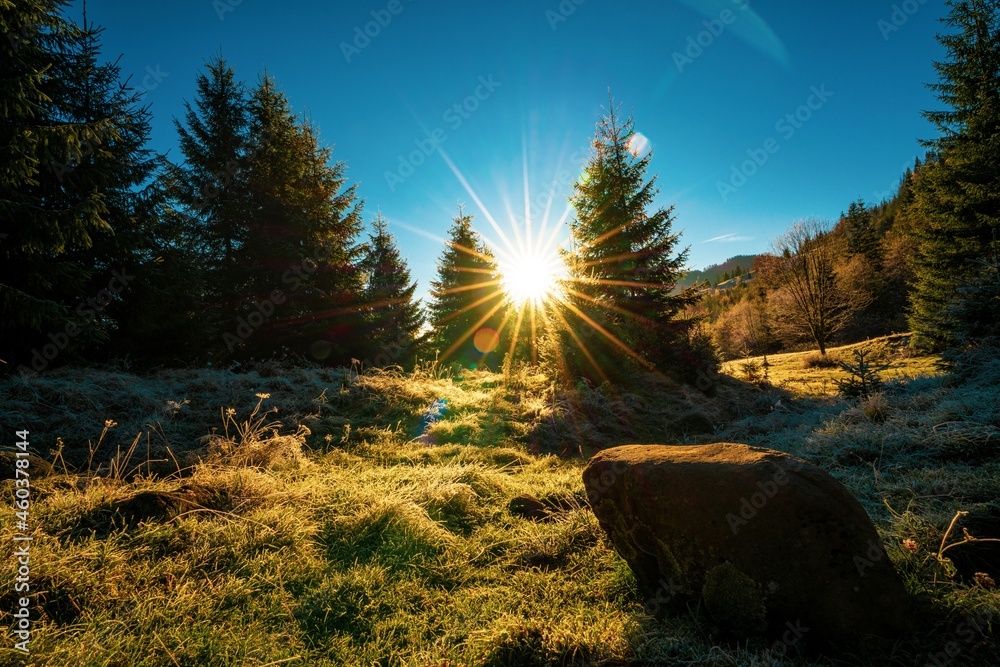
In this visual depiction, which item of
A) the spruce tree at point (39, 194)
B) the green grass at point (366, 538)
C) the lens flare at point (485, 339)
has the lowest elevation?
the green grass at point (366, 538)

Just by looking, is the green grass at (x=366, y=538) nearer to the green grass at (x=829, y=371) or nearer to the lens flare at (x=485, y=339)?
the green grass at (x=829, y=371)

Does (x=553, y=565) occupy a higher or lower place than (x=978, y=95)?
lower

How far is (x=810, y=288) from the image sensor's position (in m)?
23.2

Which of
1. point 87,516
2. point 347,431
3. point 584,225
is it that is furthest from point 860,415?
point 584,225

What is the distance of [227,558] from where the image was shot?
2885mm

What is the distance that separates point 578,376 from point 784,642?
27.9 ft

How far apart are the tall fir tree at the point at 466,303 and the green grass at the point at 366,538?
1630cm

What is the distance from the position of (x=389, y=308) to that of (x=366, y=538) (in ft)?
45.3

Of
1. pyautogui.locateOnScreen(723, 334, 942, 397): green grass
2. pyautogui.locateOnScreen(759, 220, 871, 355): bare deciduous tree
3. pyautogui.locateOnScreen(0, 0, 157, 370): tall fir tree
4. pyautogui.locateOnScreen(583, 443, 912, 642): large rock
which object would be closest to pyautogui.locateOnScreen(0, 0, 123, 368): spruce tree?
pyautogui.locateOnScreen(0, 0, 157, 370): tall fir tree

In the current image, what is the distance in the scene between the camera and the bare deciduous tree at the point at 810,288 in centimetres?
2261

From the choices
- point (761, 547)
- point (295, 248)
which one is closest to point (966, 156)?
point (761, 547)

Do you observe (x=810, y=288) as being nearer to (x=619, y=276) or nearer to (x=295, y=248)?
(x=619, y=276)

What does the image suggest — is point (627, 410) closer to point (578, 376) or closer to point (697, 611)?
point (578, 376)

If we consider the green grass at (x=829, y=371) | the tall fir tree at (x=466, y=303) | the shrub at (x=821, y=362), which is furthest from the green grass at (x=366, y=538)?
the tall fir tree at (x=466, y=303)
